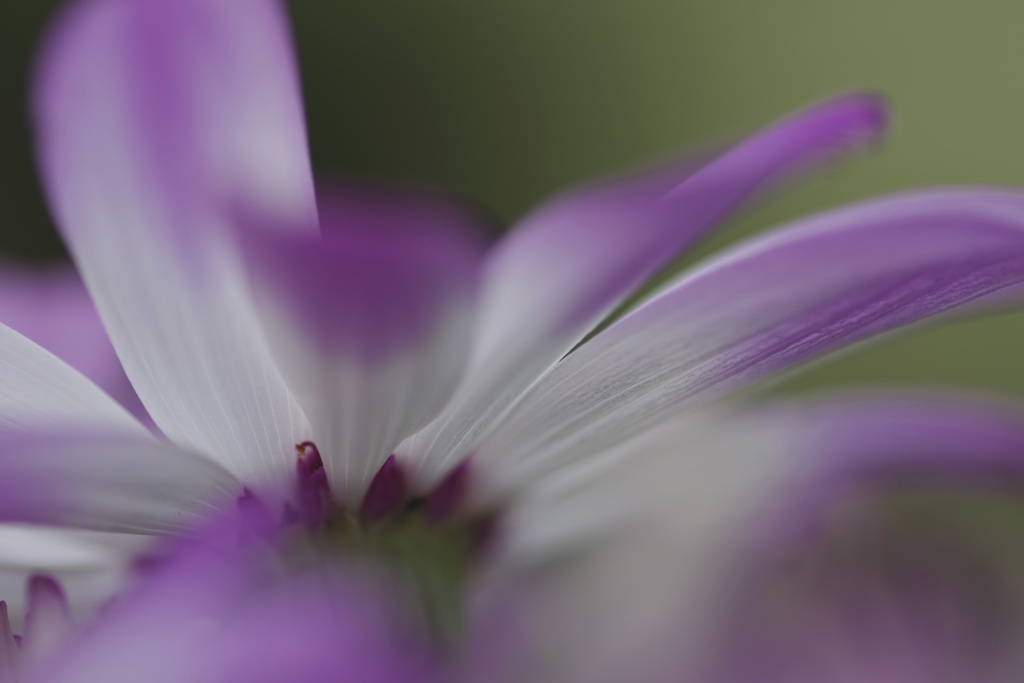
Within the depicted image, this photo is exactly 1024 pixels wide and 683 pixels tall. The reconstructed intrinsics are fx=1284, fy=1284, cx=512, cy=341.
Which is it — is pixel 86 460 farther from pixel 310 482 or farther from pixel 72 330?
pixel 72 330

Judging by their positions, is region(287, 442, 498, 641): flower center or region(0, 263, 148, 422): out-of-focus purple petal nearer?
region(287, 442, 498, 641): flower center

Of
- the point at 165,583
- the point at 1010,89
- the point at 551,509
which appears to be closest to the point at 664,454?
the point at 551,509

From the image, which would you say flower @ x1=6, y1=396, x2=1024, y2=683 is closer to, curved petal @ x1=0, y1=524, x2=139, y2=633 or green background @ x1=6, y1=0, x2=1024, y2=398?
curved petal @ x1=0, y1=524, x2=139, y2=633

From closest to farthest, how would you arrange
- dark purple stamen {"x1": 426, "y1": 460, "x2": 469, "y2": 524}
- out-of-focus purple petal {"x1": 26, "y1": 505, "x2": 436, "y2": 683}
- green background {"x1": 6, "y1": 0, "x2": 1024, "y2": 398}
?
out-of-focus purple petal {"x1": 26, "y1": 505, "x2": 436, "y2": 683}
dark purple stamen {"x1": 426, "y1": 460, "x2": 469, "y2": 524}
green background {"x1": 6, "y1": 0, "x2": 1024, "y2": 398}

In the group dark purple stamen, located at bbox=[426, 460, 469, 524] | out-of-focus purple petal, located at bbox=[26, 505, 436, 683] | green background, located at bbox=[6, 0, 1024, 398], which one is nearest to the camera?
out-of-focus purple petal, located at bbox=[26, 505, 436, 683]

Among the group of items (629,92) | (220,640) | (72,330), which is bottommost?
(220,640)

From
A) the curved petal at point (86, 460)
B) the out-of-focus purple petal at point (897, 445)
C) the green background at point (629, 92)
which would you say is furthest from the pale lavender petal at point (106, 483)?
the green background at point (629, 92)

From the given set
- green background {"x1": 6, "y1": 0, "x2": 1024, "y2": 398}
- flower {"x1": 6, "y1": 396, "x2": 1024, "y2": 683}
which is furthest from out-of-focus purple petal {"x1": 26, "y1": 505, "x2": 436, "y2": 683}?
green background {"x1": 6, "y1": 0, "x2": 1024, "y2": 398}

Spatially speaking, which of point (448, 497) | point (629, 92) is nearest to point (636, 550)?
point (448, 497)
